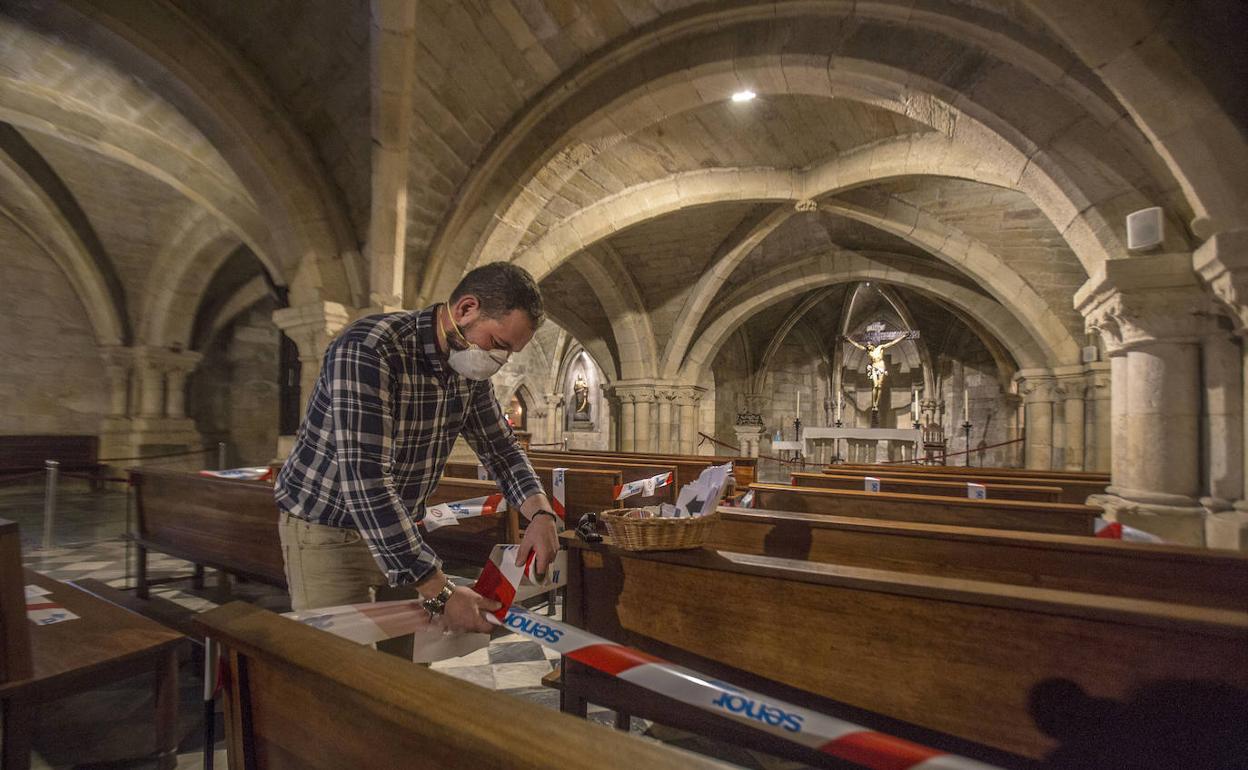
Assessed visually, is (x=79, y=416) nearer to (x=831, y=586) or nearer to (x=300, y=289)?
(x=300, y=289)

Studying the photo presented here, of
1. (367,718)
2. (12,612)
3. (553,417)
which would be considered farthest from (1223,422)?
(553,417)

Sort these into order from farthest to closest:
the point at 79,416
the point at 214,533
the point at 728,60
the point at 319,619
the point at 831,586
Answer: the point at 79,416, the point at 728,60, the point at 214,533, the point at 831,586, the point at 319,619

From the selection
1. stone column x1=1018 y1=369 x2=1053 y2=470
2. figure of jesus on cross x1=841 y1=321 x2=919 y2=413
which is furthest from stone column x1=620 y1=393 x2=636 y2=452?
figure of jesus on cross x1=841 y1=321 x2=919 y2=413

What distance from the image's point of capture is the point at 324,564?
1697 mm

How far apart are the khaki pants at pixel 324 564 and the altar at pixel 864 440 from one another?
11.3 meters

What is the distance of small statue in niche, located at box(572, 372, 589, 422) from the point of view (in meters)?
19.2

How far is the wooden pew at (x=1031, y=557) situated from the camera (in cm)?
190

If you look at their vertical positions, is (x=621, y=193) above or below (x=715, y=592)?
above

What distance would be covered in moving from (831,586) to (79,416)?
1281 cm

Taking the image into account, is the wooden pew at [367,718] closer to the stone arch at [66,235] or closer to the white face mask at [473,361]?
the white face mask at [473,361]

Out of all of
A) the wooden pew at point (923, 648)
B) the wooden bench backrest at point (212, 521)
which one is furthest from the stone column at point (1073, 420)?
the wooden bench backrest at point (212, 521)

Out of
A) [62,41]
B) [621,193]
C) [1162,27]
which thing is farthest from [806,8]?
[62,41]

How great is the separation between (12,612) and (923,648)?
230 cm

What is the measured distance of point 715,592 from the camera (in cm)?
171
